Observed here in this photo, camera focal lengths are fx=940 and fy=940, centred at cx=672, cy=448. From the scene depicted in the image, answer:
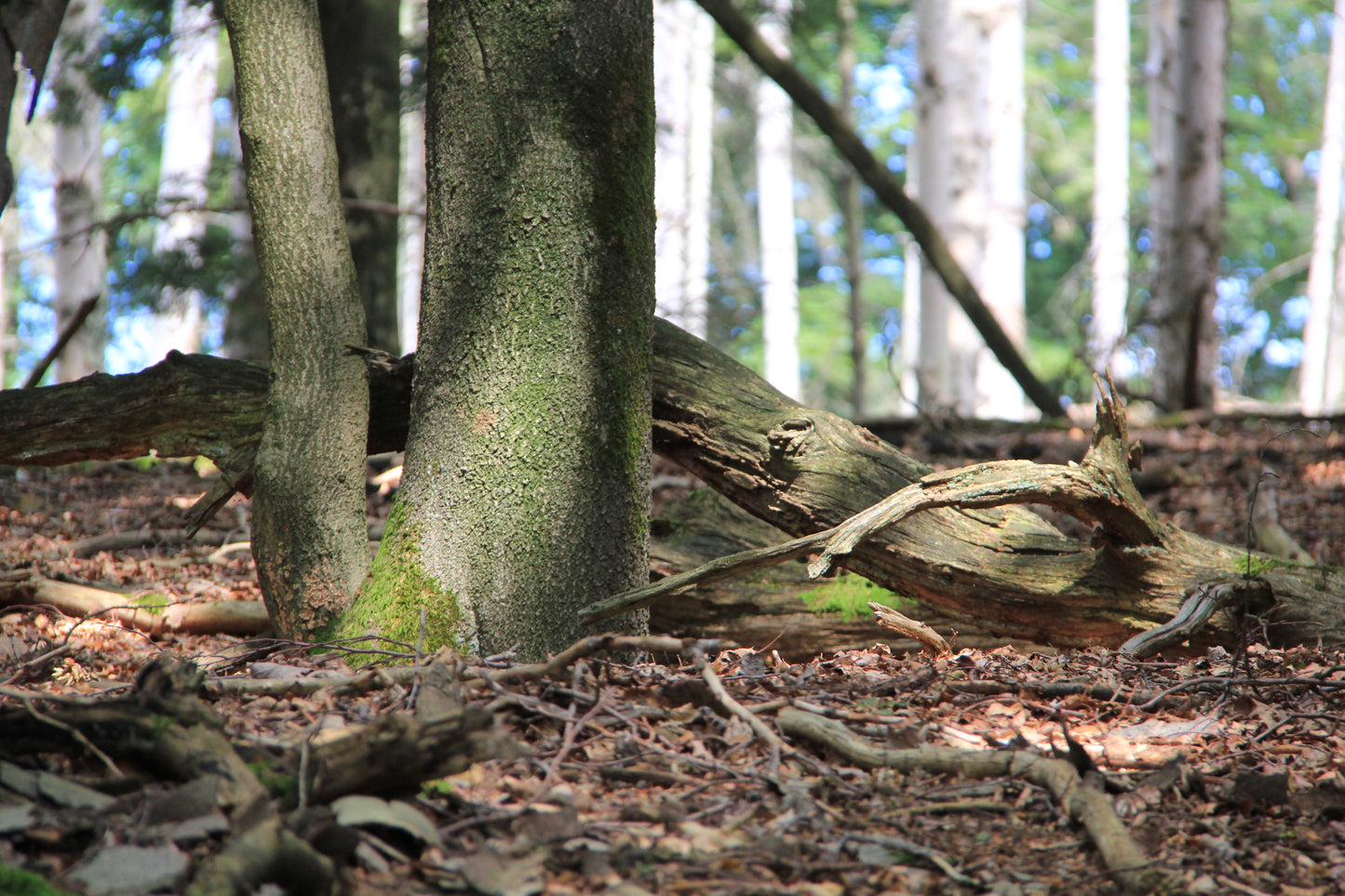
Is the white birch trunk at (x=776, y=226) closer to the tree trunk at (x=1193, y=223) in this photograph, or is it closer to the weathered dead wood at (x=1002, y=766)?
the tree trunk at (x=1193, y=223)

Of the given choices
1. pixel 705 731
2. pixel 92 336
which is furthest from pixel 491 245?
pixel 92 336

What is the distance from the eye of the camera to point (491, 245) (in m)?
2.87

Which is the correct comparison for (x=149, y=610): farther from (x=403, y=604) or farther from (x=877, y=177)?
(x=877, y=177)

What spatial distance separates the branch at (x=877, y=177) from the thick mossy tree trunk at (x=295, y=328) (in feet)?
10.2

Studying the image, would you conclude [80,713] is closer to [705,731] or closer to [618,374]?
[705,731]

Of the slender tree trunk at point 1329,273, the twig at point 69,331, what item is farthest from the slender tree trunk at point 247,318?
the slender tree trunk at point 1329,273

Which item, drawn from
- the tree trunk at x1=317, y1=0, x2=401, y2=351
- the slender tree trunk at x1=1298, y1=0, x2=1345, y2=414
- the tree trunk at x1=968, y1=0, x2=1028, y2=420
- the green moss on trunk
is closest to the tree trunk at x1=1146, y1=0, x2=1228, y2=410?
the tree trunk at x1=968, y1=0, x2=1028, y2=420

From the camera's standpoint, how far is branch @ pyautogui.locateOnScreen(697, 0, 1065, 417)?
5.62 m

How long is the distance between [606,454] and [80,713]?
1.54m

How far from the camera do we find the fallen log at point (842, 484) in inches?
132

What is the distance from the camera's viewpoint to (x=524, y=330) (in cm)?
284

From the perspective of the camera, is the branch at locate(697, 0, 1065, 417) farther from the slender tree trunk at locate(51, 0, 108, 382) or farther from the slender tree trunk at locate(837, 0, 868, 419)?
the slender tree trunk at locate(51, 0, 108, 382)

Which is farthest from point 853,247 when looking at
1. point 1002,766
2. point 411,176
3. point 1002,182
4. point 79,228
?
point 1002,766

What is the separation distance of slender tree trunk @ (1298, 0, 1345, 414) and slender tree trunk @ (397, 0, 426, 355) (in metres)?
19.1
